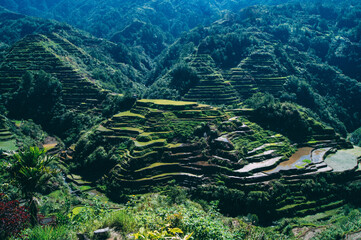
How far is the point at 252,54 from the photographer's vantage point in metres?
62.1

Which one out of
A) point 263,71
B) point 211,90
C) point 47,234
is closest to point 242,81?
point 263,71

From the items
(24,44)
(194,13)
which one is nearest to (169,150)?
(24,44)

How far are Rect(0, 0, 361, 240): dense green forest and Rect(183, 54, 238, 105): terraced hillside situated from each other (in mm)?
316

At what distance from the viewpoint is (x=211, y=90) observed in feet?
168

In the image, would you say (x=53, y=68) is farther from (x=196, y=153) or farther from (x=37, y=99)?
(x=196, y=153)

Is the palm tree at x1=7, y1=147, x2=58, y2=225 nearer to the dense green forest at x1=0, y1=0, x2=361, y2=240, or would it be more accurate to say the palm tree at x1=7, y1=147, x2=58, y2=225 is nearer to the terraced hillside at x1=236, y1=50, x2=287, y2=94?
the dense green forest at x1=0, y1=0, x2=361, y2=240

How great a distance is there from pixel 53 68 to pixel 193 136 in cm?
3783

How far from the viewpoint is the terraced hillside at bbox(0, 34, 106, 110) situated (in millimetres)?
50281

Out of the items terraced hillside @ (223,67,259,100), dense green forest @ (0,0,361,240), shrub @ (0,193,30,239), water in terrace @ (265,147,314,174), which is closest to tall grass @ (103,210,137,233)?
dense green forest @ (0,0,361,240)

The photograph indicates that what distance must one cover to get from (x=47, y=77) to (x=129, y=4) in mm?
107080

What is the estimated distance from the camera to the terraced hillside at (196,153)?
27.8m

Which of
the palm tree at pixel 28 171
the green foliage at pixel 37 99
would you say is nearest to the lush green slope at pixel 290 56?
the green foliage at pixel 37 99

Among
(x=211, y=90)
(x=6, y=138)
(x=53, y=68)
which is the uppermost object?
(x=53, y=68)

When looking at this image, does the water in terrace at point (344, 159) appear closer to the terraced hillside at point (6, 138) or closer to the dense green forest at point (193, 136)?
the dense green forest at point (193, 136)
